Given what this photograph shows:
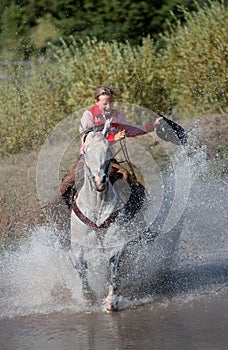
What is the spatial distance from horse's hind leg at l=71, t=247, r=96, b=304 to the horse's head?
3.30 feet

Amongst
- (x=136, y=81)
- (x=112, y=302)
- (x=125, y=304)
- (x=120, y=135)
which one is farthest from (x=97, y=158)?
(x=136, y=81)

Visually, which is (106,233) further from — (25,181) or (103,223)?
(25,181)

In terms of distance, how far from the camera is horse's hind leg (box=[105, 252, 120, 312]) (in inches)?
394

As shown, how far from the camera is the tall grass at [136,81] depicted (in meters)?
20.2

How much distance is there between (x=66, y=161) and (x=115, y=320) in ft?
28.7

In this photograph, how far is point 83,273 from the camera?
1020 centimetres

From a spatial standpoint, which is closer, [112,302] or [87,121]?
[112,302]

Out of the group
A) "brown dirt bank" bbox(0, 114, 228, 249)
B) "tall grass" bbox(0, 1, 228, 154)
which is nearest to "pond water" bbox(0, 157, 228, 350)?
"brown dirt bank" bbox(0, 114, 228, 249)

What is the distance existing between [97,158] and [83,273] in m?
1.42

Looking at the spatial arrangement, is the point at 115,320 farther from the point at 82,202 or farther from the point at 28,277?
the point at 28,277

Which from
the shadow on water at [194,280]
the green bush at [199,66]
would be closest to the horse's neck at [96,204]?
the shadow on water at [194,280]

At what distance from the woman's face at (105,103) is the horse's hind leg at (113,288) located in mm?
1476

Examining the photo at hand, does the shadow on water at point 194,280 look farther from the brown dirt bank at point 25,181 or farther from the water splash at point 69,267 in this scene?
the brown dirt bank at point 25,181

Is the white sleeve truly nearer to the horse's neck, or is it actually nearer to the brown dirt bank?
the horse's neck
